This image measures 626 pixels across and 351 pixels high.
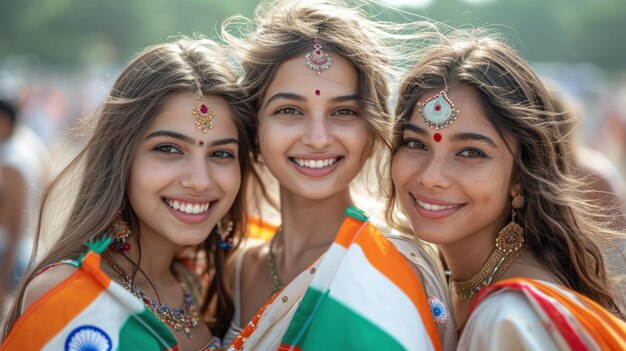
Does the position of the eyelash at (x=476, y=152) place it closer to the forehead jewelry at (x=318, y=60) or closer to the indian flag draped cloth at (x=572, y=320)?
the indian flag draped cloth at (x=572, y=320)

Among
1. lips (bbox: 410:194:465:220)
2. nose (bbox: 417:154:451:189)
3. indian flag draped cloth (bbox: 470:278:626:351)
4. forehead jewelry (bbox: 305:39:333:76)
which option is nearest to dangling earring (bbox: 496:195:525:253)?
lips (bbox: 410:194:465:220)

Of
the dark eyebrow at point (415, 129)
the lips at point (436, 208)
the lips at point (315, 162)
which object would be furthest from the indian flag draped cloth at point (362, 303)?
the lips at point (315, 162)

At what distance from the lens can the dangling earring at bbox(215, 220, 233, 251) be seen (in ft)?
11.6

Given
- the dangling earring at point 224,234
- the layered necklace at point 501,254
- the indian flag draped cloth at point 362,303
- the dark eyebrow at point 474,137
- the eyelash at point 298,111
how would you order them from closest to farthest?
the indian flag draped cloth at point 362,303 → the dark eyebrow at point 474,137 → the layered necklace at point 501,254 → the eyelash at point 298,111 → the dangling earring at point 224,234

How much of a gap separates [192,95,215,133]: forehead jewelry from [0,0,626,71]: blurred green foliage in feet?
115

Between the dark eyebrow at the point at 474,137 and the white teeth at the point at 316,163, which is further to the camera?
the white teeth at the point at 316,163

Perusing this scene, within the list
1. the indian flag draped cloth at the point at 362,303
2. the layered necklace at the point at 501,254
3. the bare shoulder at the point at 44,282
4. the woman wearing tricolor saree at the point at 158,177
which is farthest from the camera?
the woman wearing tricolor saree at the point at 158,177

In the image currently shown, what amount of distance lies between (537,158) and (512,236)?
327mm

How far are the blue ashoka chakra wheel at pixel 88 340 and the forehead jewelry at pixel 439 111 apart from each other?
1439 mm

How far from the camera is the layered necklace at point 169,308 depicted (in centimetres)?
300

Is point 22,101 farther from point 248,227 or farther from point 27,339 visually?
point 27,339

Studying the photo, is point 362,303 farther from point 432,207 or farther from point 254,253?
point 254,253

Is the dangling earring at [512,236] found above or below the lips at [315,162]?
below

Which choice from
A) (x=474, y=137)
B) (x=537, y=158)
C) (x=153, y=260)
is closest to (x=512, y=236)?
(x=537, y=158)
